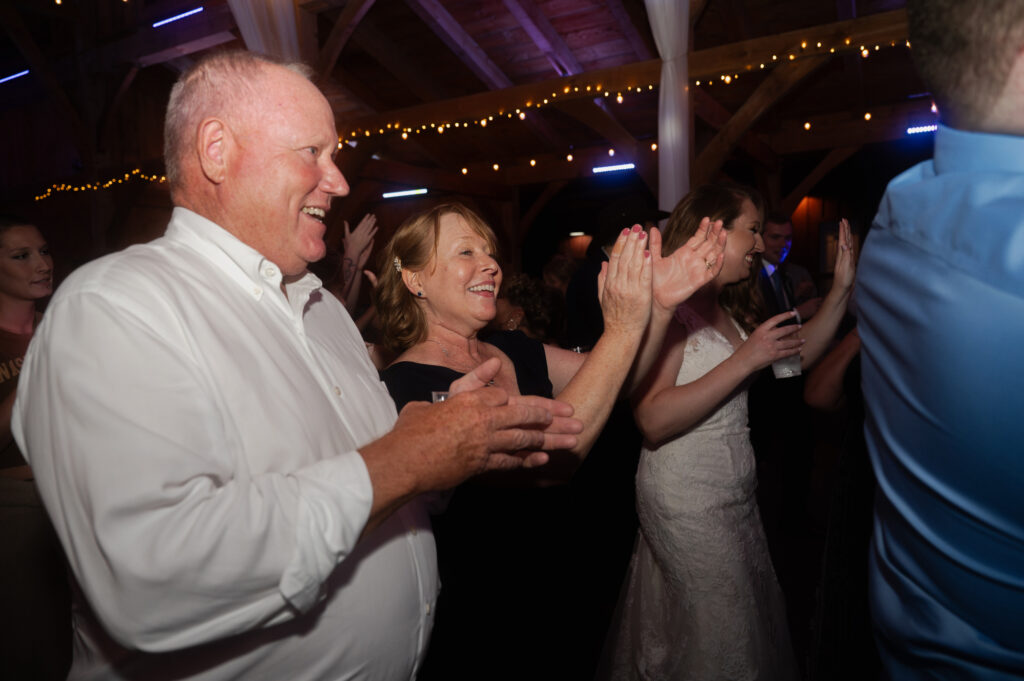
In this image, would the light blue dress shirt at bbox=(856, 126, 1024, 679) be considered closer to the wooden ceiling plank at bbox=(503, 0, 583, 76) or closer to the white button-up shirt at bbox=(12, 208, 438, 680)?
the white button-up shirt at bbox=(12, 208, 438, 680)

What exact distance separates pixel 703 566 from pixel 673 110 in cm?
370

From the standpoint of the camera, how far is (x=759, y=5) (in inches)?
249

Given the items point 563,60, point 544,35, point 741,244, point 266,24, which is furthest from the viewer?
point 563,60

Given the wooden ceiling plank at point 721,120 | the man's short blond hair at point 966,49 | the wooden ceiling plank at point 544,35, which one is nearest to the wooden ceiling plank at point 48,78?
the wooden ceiling plank at point 544,35

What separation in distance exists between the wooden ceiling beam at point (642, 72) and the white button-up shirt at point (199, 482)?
17.1 ft

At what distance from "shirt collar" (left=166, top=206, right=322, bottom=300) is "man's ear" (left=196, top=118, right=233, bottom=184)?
Result: 0.26 ft

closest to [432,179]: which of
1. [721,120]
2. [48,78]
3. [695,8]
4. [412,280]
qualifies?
[721,120]

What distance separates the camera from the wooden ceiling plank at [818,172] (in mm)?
8547

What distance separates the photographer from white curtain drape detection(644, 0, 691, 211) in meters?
4.60

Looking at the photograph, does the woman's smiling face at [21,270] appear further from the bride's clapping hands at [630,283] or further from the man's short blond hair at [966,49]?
the man's short blond hair at [966,49]

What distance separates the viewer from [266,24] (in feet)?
15.6

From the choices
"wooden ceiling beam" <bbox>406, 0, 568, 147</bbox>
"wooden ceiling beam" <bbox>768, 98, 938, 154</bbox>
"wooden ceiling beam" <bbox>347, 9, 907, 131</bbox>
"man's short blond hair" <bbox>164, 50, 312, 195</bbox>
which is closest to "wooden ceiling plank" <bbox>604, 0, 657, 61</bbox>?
"wooden ceiling beam" <bbox>347, 9, 907, 131</bbox>

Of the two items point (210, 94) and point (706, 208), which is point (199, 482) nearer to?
Answer: point (210, 94)

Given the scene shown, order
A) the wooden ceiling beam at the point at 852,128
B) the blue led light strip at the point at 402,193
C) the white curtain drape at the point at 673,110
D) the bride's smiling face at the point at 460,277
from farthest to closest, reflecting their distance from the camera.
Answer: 1. the blue led light strip at the point at 402,193
2. the wooden ceiling beam at the point at 852,128
3. the white curtain drape at the point at 673,110
4. the bride's smiling face at the point at 460,277
